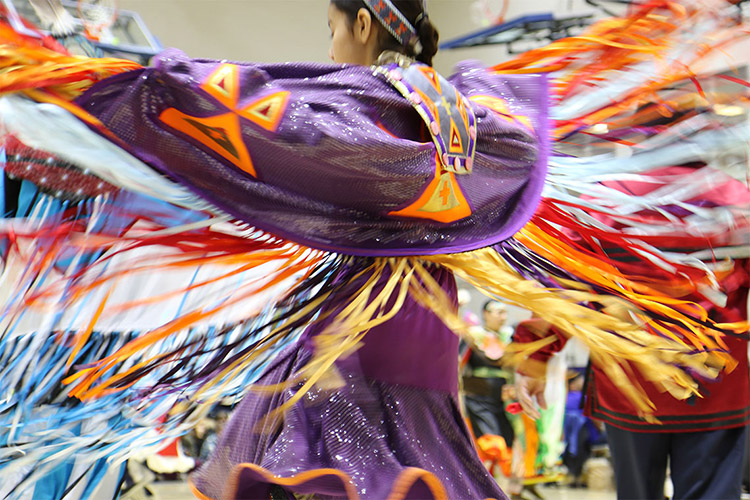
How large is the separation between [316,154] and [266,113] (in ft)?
0.25

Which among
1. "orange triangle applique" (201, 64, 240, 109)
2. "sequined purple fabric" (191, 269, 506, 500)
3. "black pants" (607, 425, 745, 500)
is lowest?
"black pants" (607, 425, 745, 500)

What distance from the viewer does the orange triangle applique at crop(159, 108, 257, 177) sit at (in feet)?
3.32

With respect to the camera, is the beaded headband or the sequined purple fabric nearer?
the sequined purple fabric

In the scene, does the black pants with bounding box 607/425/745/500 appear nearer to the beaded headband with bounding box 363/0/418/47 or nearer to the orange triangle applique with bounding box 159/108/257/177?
the beaded headband with bounding box 363/0/418/47

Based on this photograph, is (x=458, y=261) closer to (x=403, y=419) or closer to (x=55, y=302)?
(x=403, y=419)

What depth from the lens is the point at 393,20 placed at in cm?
124

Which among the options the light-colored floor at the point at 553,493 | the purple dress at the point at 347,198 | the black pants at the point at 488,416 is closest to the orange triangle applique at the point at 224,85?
the purple dress at the point at 347,198

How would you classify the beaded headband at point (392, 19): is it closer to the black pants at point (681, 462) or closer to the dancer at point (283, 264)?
the dancer at point (283, 264)

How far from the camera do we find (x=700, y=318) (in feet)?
4.12

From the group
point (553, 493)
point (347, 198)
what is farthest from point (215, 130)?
point (553, 493)

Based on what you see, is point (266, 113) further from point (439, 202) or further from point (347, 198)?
point (439, 202)

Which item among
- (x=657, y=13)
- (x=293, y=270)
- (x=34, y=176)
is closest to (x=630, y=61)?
(x=657, y=13)

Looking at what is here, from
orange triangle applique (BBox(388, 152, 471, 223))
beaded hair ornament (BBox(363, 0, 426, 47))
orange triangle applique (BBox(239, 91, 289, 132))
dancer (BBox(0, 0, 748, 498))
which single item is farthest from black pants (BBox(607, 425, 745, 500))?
orange triangle applique (BBox(239, 91, 289, 132))

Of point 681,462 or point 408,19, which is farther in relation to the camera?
point 681,462
